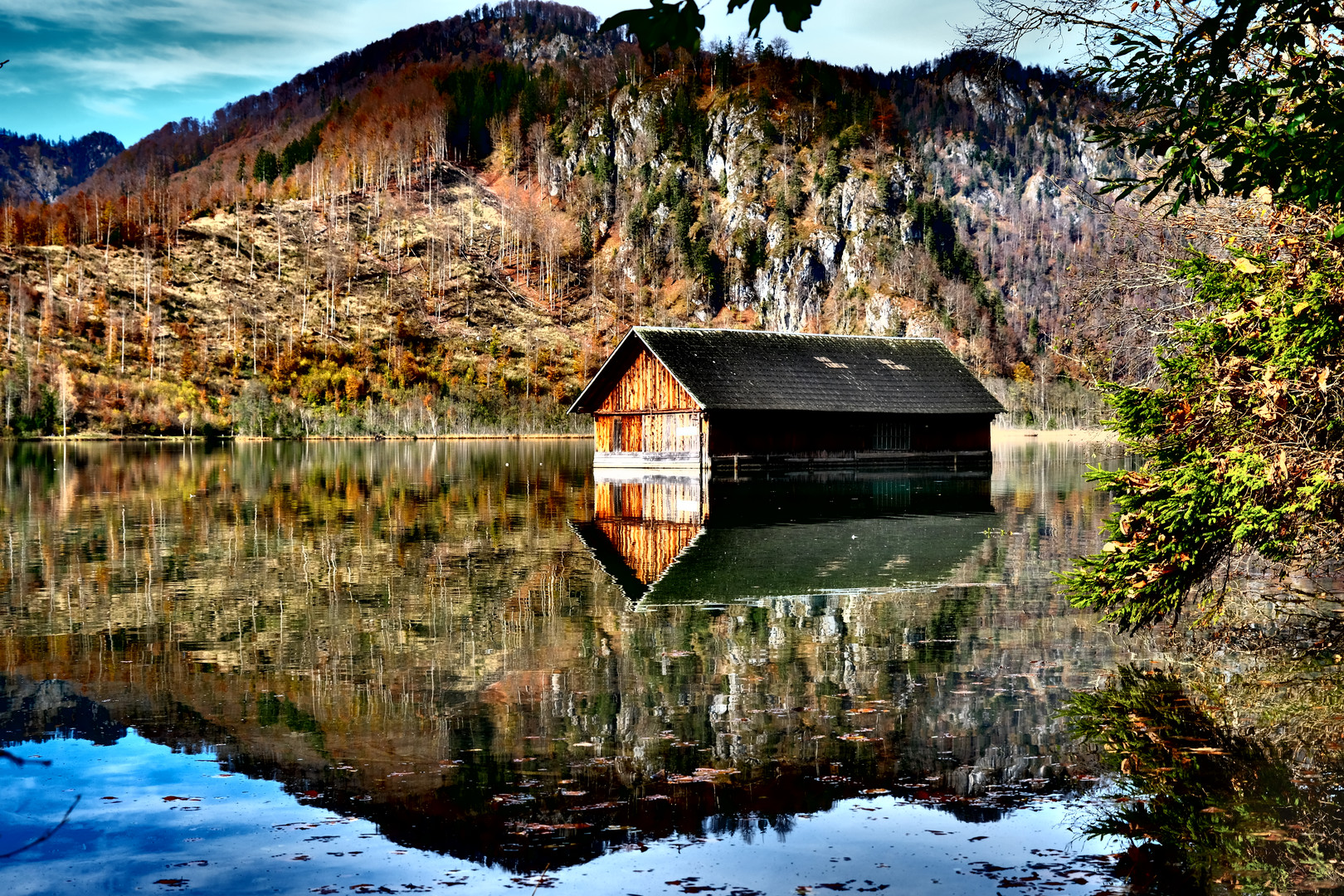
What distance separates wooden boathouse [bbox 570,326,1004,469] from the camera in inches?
1726

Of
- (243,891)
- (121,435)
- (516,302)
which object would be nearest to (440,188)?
(516,302)

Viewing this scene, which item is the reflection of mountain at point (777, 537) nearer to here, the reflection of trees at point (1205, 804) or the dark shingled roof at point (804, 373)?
the reflection of trees at point (1205, 804)

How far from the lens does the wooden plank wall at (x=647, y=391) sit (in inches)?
1736

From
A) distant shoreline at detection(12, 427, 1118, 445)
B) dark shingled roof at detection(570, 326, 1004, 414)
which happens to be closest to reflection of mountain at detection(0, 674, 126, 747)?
dark shingled roof at detection(570, 326, 1004, 414)

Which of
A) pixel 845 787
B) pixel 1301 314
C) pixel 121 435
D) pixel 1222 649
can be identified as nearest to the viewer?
pixel 845 787

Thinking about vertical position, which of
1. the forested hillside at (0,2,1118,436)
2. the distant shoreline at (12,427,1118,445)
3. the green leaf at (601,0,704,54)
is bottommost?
the distant shoreline at (12,427,1118,445)

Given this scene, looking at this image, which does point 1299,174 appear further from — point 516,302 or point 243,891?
point 516,302

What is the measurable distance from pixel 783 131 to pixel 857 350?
148606 mm

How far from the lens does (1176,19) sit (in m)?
10.1

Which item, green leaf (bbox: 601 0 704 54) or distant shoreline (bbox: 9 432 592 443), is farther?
distant shoreline (bbox: 9 432 592 443)

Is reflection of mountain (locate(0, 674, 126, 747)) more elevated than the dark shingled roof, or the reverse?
the dark shingled roof

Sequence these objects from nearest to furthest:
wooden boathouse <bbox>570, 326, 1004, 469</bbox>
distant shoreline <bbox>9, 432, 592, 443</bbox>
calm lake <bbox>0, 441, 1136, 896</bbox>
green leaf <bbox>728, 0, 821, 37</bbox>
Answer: green leaf <bbox>728, 0, 821, 37</bbox> < calm lake <bbox>0, 441, 1136, 896</bbox> < wooden boathouse <bbox>570, 326, 1004, 469</bbox> < distant shoreline <bbox>9, 432, 592, 443</bbox>

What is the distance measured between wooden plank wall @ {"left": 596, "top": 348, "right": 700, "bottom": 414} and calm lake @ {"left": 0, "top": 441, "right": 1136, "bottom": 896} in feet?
80.4

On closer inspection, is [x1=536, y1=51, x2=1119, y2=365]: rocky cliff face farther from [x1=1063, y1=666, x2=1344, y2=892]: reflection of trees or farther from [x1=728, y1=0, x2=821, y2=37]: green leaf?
[x1=728, y1=0, x2=821, y2=37]: green leaf
